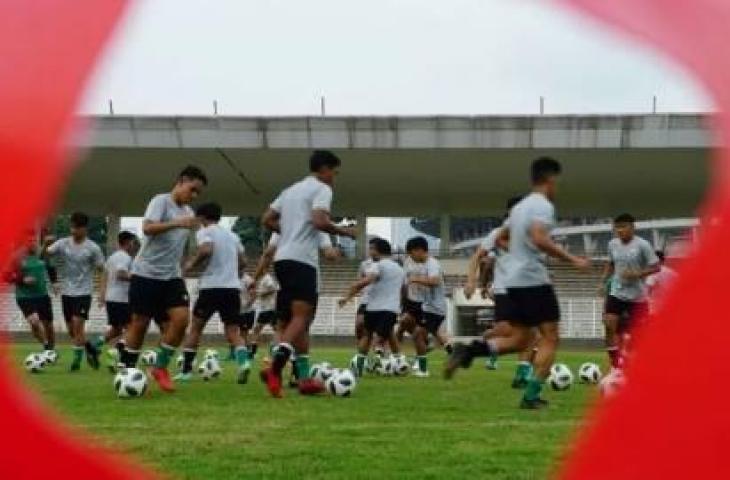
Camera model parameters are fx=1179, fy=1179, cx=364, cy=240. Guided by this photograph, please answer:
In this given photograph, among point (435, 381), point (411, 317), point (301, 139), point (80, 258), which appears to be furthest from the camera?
point (301, 139)

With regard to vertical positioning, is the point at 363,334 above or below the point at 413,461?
below

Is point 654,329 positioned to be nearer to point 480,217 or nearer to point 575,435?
point 575,435

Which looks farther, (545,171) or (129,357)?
(129,357)

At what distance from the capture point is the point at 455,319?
28.1 meters

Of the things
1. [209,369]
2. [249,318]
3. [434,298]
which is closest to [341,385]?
[209,369]

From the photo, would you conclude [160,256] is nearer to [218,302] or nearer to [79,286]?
[218,302]

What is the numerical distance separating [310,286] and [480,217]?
2656 centimetres

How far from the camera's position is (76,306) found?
1009cm

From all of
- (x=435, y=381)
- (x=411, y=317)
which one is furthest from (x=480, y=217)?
(x=435, y=381)

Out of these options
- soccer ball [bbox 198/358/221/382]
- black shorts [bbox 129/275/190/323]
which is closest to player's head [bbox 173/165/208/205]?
black shorts [bbox 129/275/190/323]

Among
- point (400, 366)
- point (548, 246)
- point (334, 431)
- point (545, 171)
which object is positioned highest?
point (545, 171)

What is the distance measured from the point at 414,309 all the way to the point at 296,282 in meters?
5.08

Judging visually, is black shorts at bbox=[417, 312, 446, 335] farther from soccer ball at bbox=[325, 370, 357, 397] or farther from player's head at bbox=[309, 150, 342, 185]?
player's head at bbox=[309, 150, 342, 185]

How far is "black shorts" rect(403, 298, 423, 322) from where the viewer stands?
442 inches
